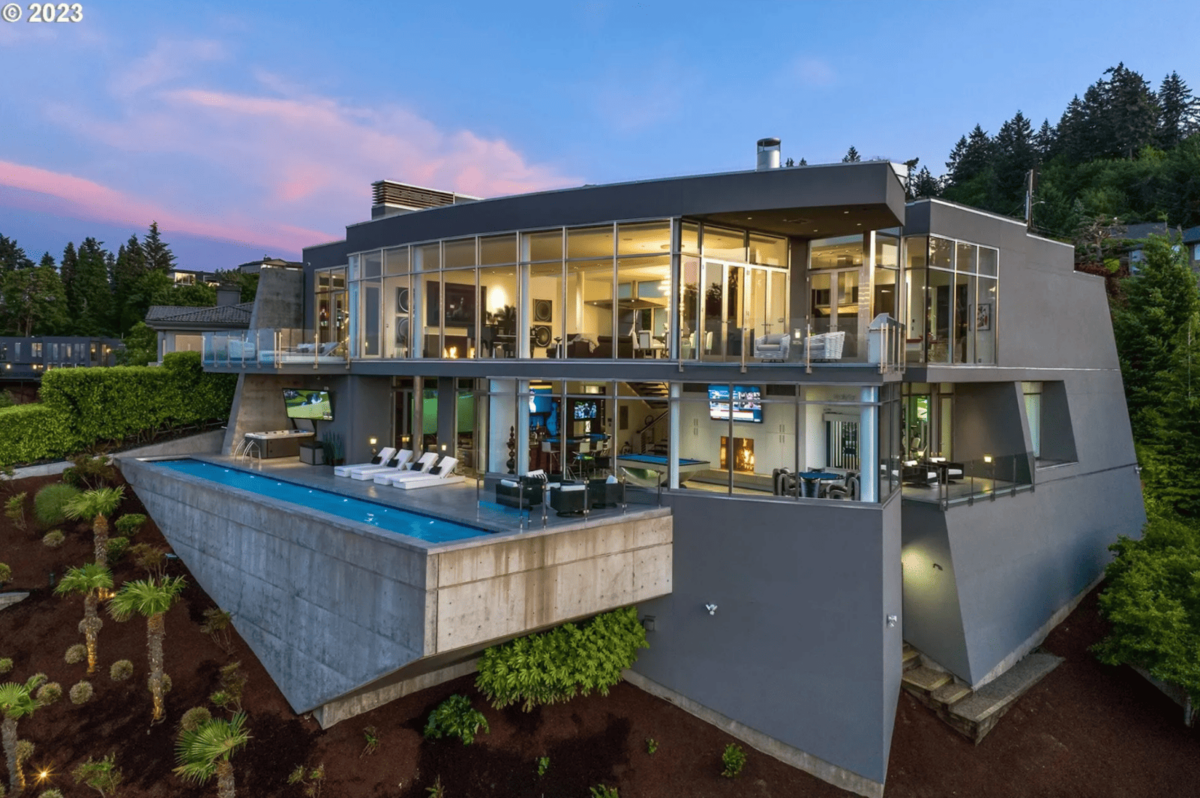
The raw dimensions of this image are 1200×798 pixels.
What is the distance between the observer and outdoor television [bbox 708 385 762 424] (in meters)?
11.8

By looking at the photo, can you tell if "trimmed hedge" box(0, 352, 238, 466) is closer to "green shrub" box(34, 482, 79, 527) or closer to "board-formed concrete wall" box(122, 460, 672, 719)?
"green shrub" box(34, 482, 79, 527)

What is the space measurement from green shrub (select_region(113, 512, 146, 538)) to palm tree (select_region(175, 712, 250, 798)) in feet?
24.2

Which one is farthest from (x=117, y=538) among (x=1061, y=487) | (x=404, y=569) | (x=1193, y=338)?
(x=1193, y=338)

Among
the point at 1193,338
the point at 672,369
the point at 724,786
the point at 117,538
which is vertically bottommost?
the point at 724,786

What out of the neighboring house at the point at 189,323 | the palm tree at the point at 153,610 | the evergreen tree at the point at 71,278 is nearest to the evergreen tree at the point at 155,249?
the evergreen tree at the point at 71,278

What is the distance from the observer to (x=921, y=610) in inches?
544

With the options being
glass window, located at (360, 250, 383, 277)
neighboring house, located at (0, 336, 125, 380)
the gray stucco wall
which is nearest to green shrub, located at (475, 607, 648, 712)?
the gray stucco wall

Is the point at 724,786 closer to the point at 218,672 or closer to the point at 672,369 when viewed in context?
the point at 672,369

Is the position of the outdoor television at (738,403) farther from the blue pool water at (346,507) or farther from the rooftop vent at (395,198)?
the rooftop vent at (395,198)

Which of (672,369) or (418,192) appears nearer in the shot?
(672,369)

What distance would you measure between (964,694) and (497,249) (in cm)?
1342

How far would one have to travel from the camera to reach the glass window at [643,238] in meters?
12.9

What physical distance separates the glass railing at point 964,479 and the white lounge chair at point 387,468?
11475 mm

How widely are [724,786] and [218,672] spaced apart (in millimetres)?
8951
